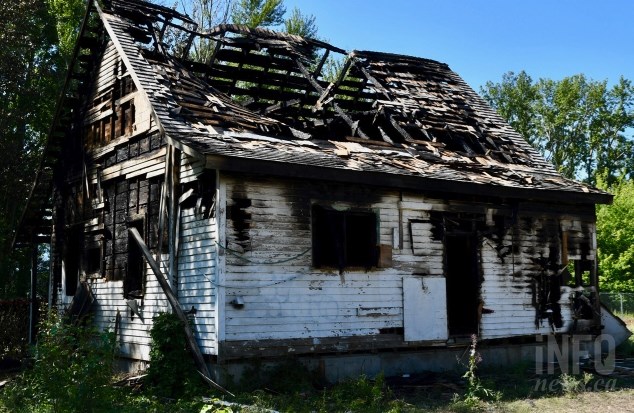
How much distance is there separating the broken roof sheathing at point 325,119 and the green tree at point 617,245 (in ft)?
62.6

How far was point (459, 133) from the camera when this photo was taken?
1831 cm

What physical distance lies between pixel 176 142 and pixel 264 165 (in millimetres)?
1576

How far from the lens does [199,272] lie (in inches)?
500

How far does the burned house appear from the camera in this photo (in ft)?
41.1

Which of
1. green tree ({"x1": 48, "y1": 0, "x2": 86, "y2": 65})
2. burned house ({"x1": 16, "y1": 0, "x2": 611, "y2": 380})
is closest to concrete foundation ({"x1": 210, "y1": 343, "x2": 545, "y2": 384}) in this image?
burned house ({"x1": 16, "y1": 0, "x2": 611, "y2": 380})

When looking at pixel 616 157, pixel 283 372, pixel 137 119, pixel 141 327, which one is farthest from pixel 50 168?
pixel 616 157

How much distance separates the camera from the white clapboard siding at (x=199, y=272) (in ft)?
40.2

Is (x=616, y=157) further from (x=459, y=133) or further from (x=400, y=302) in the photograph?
(x=400, y=302)

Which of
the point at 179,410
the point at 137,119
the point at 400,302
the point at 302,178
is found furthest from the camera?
the point at 137,119

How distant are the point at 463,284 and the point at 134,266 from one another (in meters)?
7.35

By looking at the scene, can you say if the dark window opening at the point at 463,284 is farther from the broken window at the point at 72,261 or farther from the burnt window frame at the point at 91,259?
the broken window at the point at 72,261

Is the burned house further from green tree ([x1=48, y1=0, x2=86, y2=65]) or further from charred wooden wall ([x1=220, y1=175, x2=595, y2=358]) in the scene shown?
green tree ([x1=48, y1=0, x2=86, y2=65])

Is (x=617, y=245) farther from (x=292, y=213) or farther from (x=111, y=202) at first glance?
(x=111, y=202)

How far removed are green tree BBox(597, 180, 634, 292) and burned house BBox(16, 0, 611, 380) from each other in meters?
19.8
